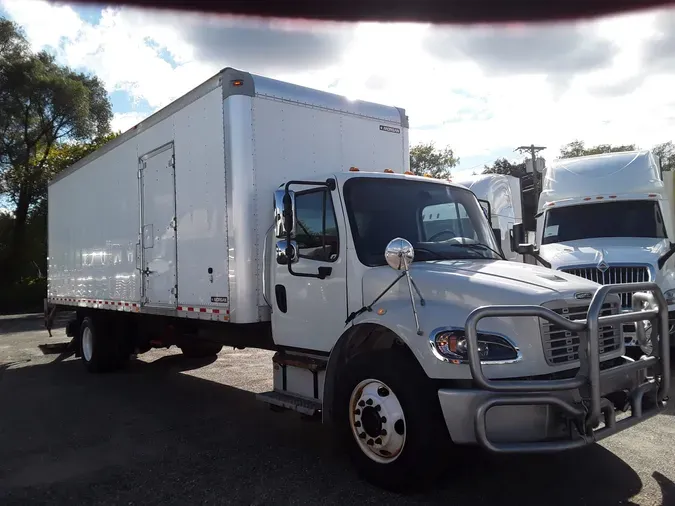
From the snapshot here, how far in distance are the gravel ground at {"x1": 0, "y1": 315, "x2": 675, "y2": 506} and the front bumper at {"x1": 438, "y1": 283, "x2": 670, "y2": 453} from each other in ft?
1.93

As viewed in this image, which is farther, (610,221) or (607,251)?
(610,221)

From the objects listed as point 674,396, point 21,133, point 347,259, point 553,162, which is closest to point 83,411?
point 347,259

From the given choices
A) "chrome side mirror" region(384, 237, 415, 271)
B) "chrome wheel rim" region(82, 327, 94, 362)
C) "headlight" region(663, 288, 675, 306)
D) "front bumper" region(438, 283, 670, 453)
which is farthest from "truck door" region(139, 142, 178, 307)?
"headlight" region(663, 288, 675, 306)

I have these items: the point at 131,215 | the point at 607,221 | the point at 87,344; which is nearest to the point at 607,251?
the point at 607,221

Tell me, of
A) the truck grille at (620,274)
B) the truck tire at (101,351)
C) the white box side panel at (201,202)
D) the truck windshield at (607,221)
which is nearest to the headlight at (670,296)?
the truck grille at (620,274)

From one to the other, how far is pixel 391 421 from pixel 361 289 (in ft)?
3.57

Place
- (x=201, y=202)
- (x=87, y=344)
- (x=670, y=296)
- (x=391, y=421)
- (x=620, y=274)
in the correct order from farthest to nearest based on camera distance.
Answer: (x=87, y=344) → (x=620, y=274) → (x=670, y=296) → (x=201, y=202) → (x=391, y=421)

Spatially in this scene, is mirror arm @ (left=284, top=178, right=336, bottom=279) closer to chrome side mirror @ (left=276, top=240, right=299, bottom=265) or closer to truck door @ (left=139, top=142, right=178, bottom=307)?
chrome side mirror @ (left=276, top=240, right=299, bottom=265)

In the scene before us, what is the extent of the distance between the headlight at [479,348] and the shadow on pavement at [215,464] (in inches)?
35.3

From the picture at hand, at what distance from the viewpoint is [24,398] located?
26.6 feet

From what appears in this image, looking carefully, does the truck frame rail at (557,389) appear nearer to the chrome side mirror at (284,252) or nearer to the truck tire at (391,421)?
the truck tire at (391,421)

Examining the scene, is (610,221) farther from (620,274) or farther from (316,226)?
(316,226)

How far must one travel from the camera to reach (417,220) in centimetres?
518

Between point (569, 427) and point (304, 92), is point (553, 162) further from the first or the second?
point (569, 427)
